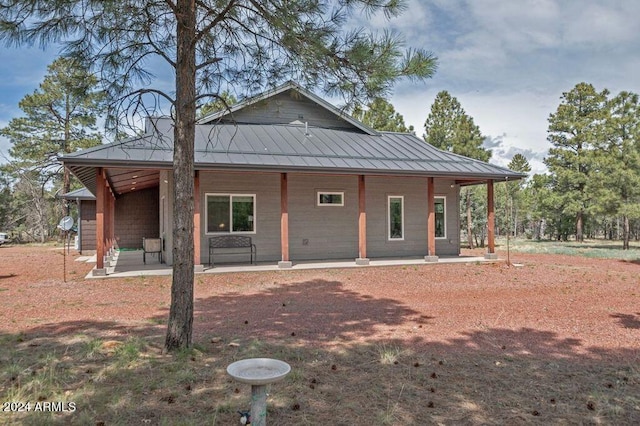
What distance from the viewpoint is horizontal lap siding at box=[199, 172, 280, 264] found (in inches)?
465

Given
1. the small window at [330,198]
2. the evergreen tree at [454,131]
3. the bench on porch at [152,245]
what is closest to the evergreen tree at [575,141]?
the evergreen tree at [454,131]

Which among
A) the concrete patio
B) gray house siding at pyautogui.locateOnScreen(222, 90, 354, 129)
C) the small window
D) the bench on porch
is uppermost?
gray house siding at pyautogui.locateOnScreen(222, 90, 354, 129)

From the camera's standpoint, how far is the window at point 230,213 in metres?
11.8

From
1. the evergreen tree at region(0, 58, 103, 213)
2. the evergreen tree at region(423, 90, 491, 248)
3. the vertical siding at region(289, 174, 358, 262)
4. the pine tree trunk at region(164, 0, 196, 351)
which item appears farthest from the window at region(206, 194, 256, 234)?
the evergreen tree at region(0, 58, 103, 213)

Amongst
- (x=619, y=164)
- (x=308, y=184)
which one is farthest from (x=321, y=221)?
(x=619, y=164)

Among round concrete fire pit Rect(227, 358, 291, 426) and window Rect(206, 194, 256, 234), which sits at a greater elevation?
window Rect(206, 194, 256, 234)

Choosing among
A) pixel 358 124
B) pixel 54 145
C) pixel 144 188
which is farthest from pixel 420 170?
pixel 54 145

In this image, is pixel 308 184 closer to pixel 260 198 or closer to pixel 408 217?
pixel 260 198

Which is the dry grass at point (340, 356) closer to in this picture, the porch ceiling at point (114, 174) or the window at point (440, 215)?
the porch ceiling at point (114, 174)

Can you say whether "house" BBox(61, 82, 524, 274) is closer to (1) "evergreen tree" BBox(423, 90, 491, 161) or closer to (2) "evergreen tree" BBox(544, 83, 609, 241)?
(1) "evergreen tree" BBox(423, 90, 491, 161)

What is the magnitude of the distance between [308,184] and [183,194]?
867 centimetres

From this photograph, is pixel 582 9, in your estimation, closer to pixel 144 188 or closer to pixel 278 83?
pixel 278 83

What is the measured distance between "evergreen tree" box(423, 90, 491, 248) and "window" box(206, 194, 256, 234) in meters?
13.5

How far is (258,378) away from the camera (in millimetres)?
2330
